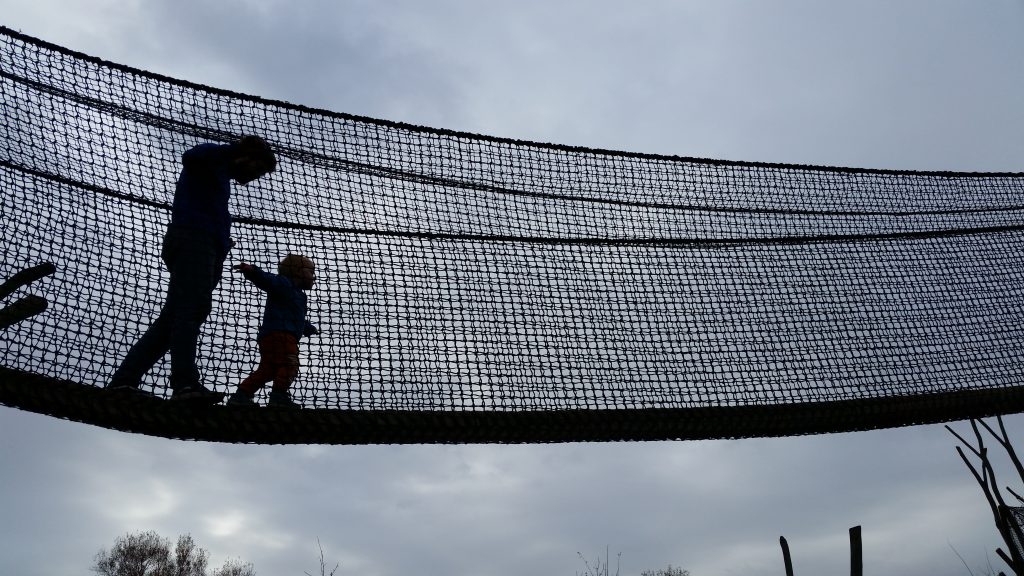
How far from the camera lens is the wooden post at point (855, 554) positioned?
2.23m

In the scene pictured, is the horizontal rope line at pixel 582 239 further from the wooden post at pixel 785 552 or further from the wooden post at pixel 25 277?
the wooden post at pixel 785 552

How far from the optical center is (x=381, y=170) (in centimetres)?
370

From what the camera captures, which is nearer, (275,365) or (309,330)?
(275,365)

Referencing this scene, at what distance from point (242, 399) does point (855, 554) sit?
2013 mm

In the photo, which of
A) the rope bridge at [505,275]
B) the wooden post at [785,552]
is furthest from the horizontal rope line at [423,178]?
the wooden post at [785,552]

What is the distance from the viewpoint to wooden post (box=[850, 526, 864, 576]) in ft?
7.30

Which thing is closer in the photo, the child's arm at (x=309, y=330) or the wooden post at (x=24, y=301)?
the wooden post at (x=24, y=301)

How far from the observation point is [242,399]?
2889 mm

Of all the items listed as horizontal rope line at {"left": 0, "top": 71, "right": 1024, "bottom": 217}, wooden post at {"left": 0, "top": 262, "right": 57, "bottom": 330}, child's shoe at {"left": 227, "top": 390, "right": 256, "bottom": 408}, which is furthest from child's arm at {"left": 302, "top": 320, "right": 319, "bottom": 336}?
wooden post at {"left": 0, "top": 262, "right": 57, "bottom": 330}

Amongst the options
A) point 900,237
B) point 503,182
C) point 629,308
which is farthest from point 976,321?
point 503,182

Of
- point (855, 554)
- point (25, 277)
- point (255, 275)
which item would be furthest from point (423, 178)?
point (855, 554)

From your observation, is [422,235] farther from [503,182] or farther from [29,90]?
[29,90]

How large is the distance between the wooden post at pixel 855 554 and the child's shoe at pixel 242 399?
181cm

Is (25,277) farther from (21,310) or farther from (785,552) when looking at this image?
(785,552)
